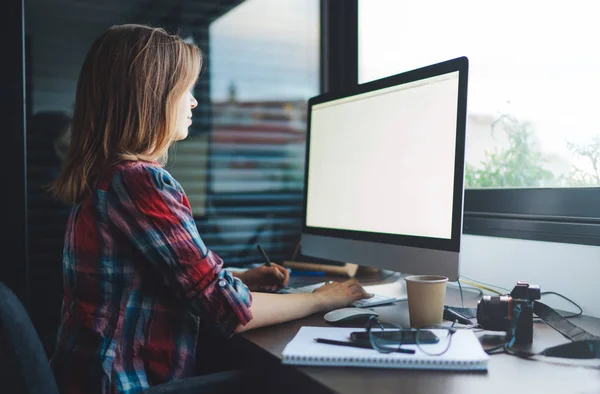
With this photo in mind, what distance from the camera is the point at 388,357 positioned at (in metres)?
0.86

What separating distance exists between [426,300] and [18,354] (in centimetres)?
69

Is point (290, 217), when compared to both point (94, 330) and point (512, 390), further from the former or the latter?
point (512, 390)

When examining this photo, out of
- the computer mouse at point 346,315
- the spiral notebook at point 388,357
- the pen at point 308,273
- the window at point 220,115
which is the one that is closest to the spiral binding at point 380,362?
the spiral notebook at point 388,357

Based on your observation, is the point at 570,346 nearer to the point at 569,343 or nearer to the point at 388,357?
the point at 569,343

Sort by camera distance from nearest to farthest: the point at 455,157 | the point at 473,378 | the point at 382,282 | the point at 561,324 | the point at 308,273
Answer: the point at 473,378 < the point at 561,324 < the point at 455,157 < the point at 382,282 < the point at 308,273

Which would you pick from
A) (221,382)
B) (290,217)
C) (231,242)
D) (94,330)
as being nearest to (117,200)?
(94,330)

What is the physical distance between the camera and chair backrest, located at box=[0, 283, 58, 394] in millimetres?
826

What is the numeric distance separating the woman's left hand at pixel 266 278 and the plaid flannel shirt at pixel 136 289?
401mm

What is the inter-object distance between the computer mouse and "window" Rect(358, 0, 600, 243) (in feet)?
1.68

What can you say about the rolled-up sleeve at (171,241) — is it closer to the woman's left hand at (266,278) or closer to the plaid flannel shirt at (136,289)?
the plaid flannel shirt at (136,289)

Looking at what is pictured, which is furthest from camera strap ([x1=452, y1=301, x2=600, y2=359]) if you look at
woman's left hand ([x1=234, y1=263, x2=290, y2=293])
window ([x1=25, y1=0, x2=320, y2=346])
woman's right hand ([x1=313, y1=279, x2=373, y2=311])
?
window ([x1=25, y1=0, x2=320, y2=346])

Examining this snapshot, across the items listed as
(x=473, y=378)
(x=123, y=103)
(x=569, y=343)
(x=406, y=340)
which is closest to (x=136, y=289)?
(x=123, y=103)

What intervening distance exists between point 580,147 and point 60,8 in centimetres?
151

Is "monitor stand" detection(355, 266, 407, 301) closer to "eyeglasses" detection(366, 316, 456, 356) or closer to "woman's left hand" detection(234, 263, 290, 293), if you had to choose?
"woman's left hand" detection(234, 263, 290, 293)
